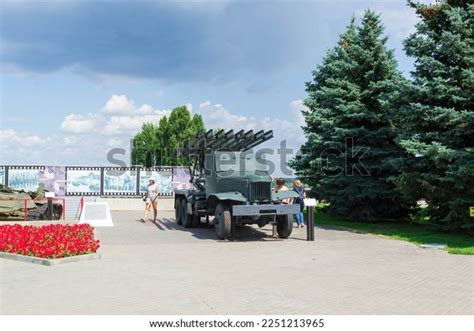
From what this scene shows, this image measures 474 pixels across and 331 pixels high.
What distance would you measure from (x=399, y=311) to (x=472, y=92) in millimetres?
9824

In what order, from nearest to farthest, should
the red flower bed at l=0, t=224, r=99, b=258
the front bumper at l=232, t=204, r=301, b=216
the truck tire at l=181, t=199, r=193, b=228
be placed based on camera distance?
the red flower bed at l=0, t=224, r=99, b=258 → the front bumper at l=232, t=204, r=301, b=216 → the truck tire at l=181, t=199, r=193, b=228

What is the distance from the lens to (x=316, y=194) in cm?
2028

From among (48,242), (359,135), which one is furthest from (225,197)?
(359,135)

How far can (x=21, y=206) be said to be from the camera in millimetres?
19016

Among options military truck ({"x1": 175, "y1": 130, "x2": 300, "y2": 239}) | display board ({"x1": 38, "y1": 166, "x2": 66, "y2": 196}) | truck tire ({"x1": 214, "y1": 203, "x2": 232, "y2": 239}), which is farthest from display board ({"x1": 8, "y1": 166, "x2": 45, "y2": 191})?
truck tire ({"x1": 214, "y1": 203, "x2": 232, "y2": 239})

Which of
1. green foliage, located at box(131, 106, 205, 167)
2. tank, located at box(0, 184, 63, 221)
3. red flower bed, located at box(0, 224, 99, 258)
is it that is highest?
green foliage, located at box(131, 106, 205, 167)

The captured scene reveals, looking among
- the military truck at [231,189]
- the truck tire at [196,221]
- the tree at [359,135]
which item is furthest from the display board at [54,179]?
the tree at [359,135]

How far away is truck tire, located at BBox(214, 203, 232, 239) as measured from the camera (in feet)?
44.1

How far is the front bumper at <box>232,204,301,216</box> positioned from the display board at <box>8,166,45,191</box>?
15.4 metres

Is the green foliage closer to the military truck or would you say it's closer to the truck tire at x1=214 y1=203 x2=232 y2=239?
the military truck

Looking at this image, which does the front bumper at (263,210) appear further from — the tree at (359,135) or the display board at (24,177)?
the display board at (24,177)

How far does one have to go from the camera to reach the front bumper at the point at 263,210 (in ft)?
42.6

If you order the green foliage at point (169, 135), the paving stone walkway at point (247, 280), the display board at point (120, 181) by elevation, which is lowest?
the paving stone walkway at point (247, 280)
